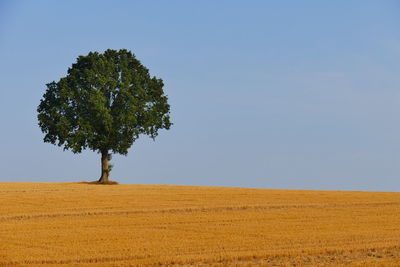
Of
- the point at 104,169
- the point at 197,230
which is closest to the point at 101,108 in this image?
the point at 104,169

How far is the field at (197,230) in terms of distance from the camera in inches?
869

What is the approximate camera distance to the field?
72.4 ft

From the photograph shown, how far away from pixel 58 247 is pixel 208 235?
6609mm

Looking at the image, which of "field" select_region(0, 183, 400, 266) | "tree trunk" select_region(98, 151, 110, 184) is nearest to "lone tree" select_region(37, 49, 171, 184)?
"tree trunk" select_region(98, 151, 110, 184)

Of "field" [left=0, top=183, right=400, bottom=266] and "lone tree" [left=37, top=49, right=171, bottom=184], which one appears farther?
"lone tree" [left=37, top=49, right=171, bottom=184]

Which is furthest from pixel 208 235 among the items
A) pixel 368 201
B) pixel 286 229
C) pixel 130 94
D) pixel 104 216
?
pixel 130 94

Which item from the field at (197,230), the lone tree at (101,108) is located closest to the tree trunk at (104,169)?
the lone tree at (101,108)

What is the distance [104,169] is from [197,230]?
133ft

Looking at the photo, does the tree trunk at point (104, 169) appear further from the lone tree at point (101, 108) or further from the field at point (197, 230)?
the field at point (197, 230)

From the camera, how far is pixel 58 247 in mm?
24531

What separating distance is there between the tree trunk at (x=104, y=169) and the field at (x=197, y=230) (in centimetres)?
1845

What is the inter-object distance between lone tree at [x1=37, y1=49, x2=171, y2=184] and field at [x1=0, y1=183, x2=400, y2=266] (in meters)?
17.6

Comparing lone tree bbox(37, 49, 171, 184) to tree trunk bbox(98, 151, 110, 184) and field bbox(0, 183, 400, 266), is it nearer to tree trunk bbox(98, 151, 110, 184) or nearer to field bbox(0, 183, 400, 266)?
tree trunk bbox(98, 151, 110, 184)

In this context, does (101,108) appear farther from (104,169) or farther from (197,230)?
(197,230)
